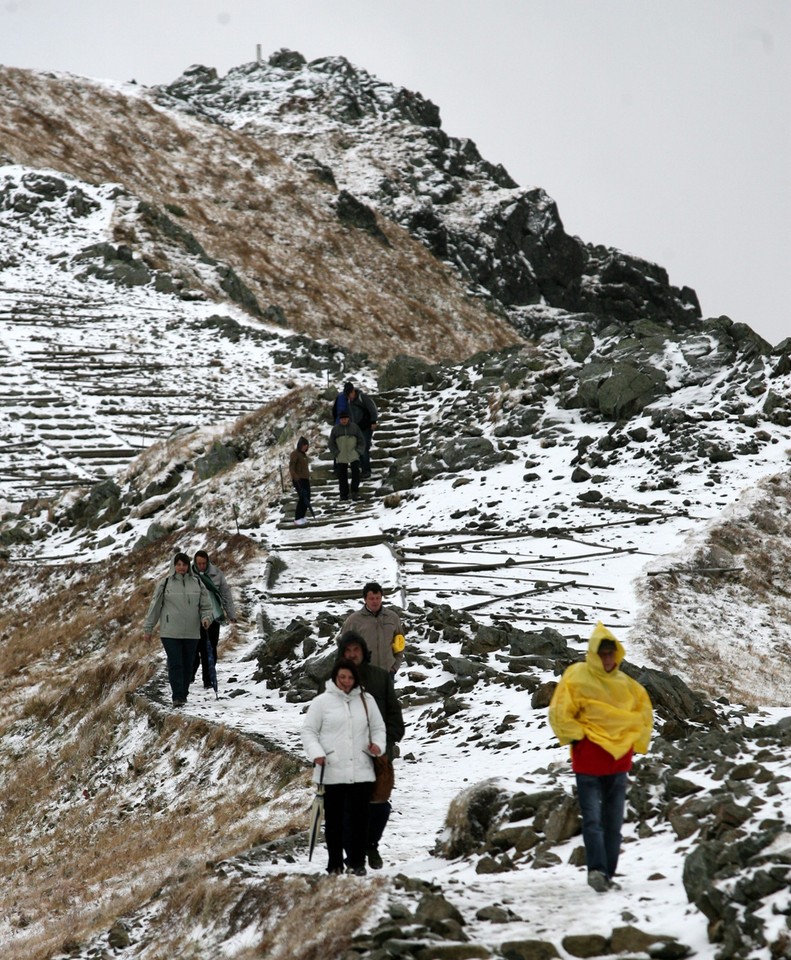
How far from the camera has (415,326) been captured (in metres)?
59.7

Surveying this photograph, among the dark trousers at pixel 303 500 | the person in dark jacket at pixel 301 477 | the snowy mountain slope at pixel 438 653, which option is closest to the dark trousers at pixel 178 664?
the snowy mountain slope at pixel 438 653

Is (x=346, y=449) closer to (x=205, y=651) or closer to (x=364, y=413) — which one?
(x=364, y=413)

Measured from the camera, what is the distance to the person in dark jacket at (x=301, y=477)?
64.0 ft

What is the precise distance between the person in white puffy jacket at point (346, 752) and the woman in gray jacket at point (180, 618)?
6017 mm

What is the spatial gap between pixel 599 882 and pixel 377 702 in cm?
195

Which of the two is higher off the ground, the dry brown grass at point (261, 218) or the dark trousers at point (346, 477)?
the dry brown grass at point (261, 218)

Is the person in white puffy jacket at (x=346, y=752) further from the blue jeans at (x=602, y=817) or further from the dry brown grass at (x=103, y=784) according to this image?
the dry brown grass at (x=103, y=784)

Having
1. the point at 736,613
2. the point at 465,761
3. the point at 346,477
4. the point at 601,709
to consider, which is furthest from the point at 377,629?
the point at 346,477

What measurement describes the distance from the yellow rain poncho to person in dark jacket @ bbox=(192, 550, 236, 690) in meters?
7.25

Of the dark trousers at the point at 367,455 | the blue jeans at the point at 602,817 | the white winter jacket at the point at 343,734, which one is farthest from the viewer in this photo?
the dark trousers at the point at 367,455

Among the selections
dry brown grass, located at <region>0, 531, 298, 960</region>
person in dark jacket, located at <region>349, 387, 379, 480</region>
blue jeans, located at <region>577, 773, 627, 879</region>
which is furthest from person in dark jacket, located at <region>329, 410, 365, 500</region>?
blue jeans, located at <region>577, 773, 627, 879</region>

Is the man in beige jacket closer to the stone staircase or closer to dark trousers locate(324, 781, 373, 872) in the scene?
dark trousers locate(324, 781, 373, 872)

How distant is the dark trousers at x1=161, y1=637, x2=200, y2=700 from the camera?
41.2 ft

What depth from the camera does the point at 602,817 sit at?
20.4 feet
